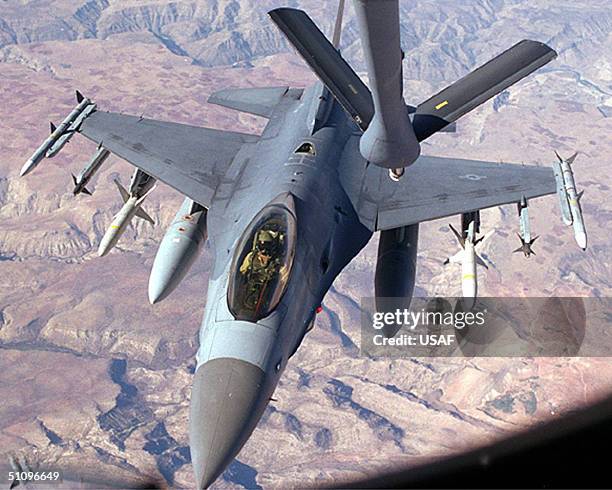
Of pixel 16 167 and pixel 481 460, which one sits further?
pixel 16 167

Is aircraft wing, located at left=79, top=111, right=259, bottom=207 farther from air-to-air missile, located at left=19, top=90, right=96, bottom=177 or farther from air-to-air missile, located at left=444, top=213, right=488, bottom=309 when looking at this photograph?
air-to-air missile, located at left=444, top=213, right=488, bottom=309

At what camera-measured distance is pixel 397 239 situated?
2108 cm

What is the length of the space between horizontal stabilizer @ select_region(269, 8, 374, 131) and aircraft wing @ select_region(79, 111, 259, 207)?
5.89 metres

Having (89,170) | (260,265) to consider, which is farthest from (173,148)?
(260,265)

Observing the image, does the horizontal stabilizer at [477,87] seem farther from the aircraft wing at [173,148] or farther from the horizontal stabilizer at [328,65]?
the aircraft wing at [173,148]

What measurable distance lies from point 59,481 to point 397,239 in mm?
12388

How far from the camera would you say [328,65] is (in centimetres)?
1395

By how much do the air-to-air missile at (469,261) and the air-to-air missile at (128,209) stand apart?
1105 cm

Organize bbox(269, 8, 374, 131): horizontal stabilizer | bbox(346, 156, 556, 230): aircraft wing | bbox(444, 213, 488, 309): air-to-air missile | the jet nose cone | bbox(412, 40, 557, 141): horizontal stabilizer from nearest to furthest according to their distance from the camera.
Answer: the jet nose cone
bbox(269, 8, 374, 131): horizontal stabilizer
bbox(412, 40, 557, 141): horizontal stabilizer
bbox(346, 156, 556, 230): aircraft wing
bbox(444, 213, 488, 309): air-to-air missile

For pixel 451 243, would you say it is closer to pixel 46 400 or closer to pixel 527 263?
pixel 527 263

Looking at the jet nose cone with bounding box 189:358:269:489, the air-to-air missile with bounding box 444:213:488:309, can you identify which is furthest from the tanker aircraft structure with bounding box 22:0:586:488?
the air-to-air missile with bounding box 444:213:488:309

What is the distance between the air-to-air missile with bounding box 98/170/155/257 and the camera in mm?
22234

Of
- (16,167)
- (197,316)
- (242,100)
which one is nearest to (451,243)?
(197,316)

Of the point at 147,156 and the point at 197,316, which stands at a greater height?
the point at 197,316
